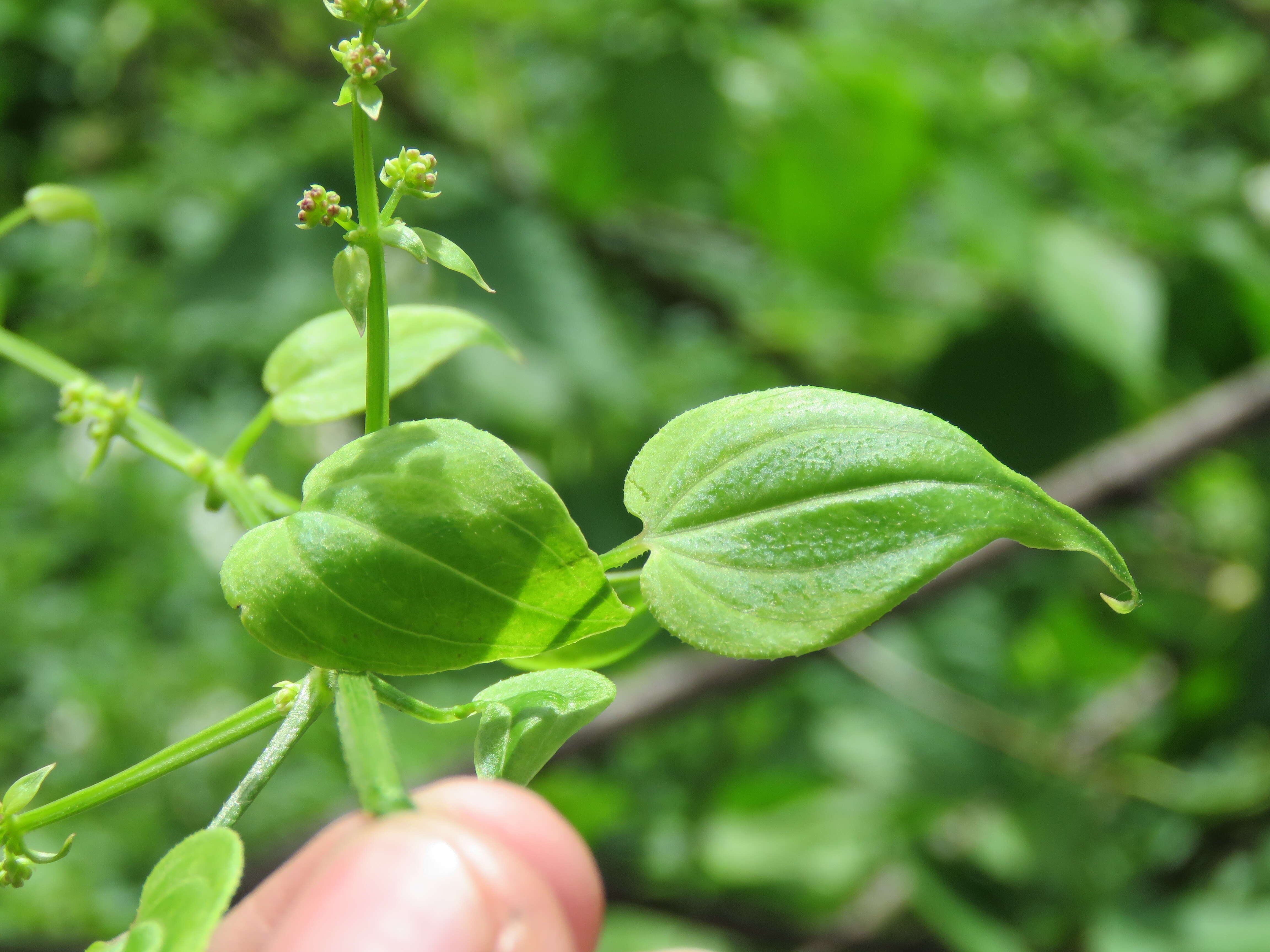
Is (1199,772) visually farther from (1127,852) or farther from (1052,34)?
(1052,34)

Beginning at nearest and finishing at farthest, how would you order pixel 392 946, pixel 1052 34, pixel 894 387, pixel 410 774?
pixel 392 946, pixel 410 774, pixel 894 387, pixel 1052 34

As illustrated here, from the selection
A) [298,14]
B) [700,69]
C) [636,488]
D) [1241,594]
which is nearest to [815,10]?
[700,69]

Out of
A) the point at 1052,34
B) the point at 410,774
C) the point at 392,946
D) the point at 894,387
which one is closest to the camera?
the point at 392,946

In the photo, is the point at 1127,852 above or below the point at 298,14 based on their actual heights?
below

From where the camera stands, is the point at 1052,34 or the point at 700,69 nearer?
the point at 700,69

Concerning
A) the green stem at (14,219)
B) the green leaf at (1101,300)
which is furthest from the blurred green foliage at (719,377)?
the green stem at (14,219)

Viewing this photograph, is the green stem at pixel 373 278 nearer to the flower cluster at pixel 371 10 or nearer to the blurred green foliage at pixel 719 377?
the flower cluster at pixel 371 10

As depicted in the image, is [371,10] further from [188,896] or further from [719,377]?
[719,377]

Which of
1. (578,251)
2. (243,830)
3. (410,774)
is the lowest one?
(243,830)
